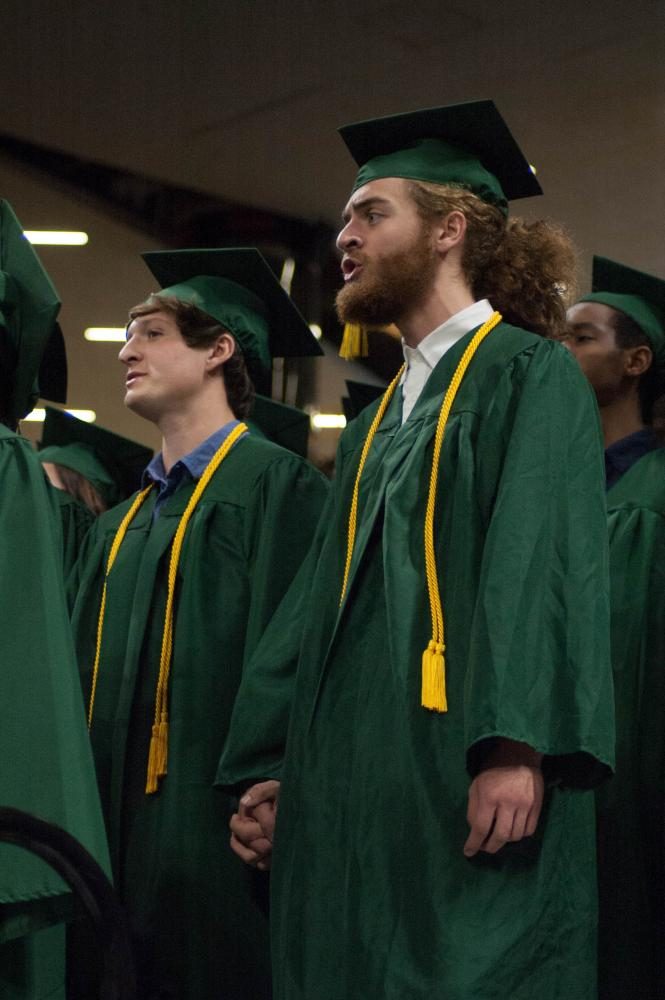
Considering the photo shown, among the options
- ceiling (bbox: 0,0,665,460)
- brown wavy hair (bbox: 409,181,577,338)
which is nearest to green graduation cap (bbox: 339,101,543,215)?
brown wavy hair (bbox: 409,181,577,338)

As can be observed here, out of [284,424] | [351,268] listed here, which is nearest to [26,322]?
[351,268]

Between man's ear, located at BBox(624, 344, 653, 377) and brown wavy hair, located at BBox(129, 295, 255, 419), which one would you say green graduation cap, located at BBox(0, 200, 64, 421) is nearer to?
brown wavy hair, located at BBox(129, 295, 255, 419)

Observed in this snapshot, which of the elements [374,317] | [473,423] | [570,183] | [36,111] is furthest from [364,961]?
[36,111]

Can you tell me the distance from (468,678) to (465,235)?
1.00 metres

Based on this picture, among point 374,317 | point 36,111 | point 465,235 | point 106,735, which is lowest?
point 106,735

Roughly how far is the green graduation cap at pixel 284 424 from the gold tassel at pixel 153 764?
1.87 meters

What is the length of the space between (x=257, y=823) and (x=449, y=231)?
1168 millimetres

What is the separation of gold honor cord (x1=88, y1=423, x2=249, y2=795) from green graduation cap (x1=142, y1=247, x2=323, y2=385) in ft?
1.21

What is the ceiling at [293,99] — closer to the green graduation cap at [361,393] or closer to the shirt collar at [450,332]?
the green graduation cap at [361,393]

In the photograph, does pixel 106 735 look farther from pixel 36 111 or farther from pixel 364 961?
pixel 36 111

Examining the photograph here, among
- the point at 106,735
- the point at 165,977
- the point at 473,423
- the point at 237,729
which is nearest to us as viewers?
the point at 473,423

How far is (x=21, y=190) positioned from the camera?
6.69 meters

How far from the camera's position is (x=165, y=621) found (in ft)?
10.5

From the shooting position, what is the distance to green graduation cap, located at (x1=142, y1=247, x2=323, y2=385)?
378cm
